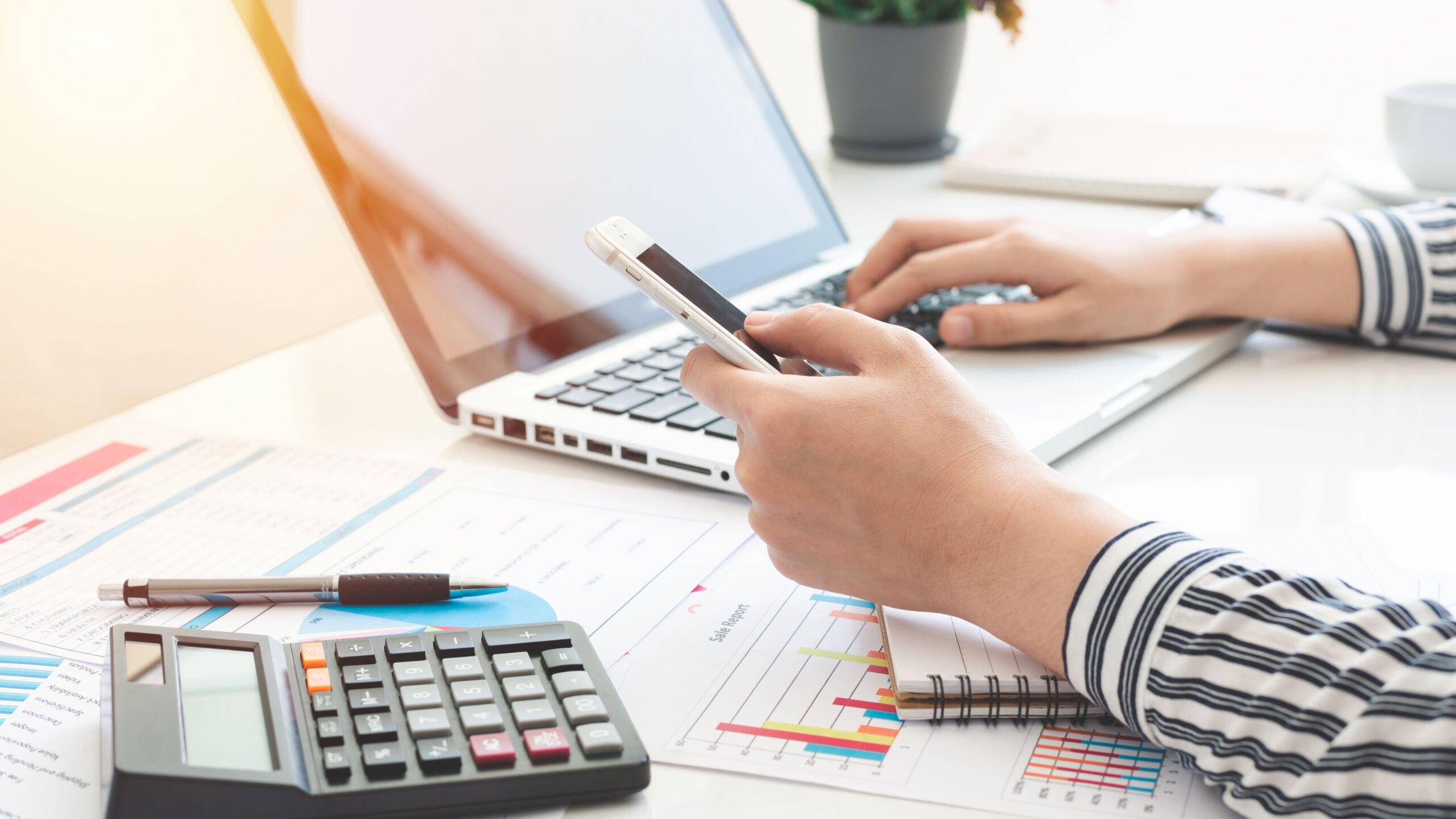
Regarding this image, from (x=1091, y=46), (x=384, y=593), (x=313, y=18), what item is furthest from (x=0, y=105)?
(x=1091, y=46)

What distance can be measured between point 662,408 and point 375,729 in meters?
0.33

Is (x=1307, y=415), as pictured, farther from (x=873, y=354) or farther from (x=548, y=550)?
(x=548, y=550)

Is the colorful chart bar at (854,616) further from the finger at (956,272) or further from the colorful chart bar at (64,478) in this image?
the colorful chart bar at (64,478)

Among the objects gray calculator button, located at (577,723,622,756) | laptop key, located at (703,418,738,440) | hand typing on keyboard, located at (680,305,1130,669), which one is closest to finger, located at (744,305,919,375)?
hand typing on keyboard, located at (680,305,1130,669)

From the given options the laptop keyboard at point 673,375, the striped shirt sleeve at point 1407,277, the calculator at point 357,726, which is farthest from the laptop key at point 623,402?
the striped shirt sleeve at point 1407,277

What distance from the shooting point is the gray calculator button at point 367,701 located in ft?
1.44

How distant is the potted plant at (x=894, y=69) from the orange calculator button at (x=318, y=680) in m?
1.03

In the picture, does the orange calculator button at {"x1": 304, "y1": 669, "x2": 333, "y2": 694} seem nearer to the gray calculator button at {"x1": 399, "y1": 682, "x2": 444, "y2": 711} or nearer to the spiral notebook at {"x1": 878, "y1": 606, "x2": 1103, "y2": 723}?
the gray calculator button at {"x1": 399, "y1": 682, "x2": 444, "y2": 711}

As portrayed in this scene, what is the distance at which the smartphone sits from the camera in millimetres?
553

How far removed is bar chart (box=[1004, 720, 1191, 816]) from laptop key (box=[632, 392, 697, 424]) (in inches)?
12.4

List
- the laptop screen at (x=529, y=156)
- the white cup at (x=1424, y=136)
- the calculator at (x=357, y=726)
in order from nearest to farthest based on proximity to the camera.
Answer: the calculator at (x=357, y=726) → the laptop screen at (x=529, y=156) → the white cup at (x=1424, y=136)

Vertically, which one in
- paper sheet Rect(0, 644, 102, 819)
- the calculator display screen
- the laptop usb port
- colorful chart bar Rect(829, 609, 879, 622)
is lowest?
colorful chart bar Rect(829, 609, 879, 622)

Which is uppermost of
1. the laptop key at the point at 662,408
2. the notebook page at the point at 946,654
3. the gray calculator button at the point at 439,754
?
the gray calculator button at the point at 439,754

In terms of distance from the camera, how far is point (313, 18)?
2.49ft
